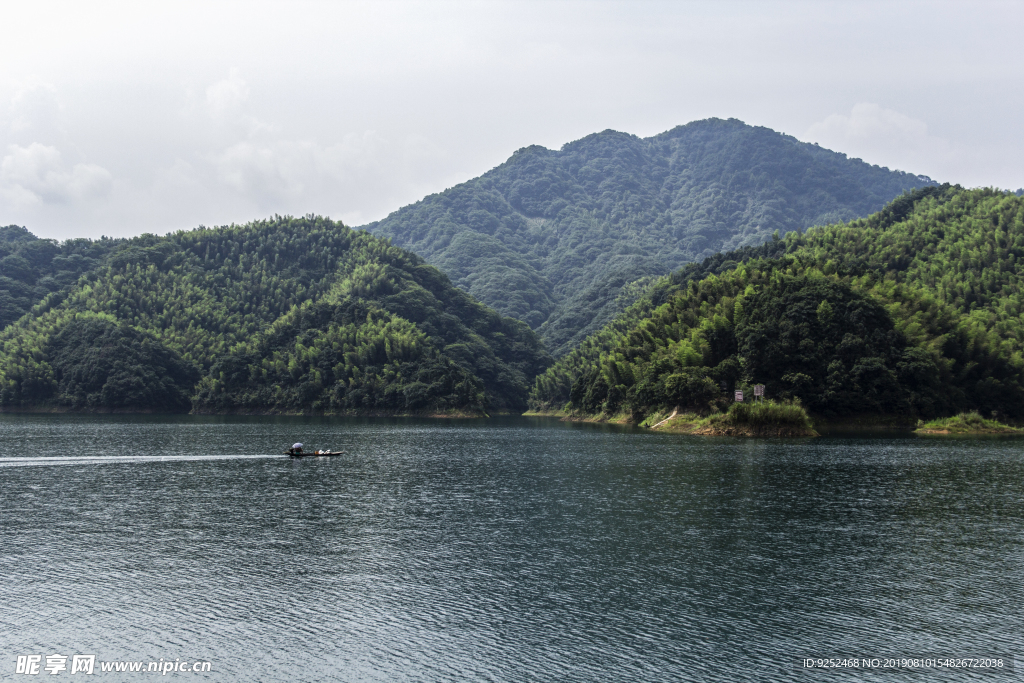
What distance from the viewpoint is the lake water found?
21.6 m

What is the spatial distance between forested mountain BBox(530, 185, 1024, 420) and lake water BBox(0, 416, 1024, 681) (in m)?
43.2

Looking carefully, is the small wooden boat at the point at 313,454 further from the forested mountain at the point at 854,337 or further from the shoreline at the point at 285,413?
the shoreline at the point at 285,413

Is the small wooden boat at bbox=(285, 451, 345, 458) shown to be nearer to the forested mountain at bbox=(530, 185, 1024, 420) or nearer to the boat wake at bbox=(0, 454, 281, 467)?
the boat wake at bbox=(0, 454, 281, 467)

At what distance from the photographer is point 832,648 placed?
21.8 m

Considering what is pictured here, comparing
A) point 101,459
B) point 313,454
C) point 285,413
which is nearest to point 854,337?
point 313,454

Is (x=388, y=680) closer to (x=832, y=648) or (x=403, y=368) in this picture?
(x=832, y=648)

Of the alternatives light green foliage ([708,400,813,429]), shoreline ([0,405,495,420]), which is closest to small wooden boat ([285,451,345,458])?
light green foliage ([708,400,813,429])

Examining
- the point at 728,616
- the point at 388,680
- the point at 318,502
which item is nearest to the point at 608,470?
the point at 318,502

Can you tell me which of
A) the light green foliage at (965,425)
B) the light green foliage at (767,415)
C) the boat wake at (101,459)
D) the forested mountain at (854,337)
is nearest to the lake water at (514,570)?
the boat wake at (101,459)

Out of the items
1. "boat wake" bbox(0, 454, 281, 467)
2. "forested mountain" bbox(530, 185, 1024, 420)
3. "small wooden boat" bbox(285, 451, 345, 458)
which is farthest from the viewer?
"forested mountain" bbox(530, 185, 1024, 420)

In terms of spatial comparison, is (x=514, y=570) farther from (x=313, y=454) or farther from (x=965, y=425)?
(x=965, y=425)

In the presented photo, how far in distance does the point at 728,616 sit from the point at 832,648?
324cm

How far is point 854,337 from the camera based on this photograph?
101062mm

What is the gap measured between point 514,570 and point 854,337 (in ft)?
275
